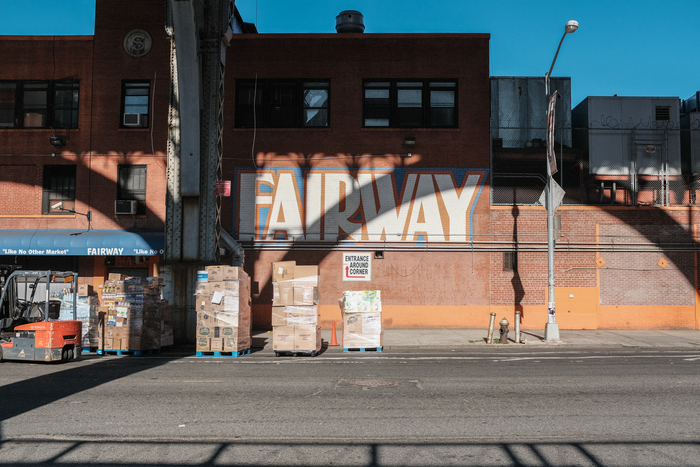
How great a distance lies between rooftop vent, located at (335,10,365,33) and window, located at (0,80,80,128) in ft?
35.6

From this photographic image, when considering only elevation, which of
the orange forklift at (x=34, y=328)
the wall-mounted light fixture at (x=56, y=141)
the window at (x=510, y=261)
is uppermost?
the wall-mounted light fixture at (x=56, y=141)

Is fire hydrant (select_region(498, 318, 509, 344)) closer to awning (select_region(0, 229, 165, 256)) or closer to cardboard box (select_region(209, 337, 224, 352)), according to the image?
cardboard box (select_region(209, 337, 224, 352))

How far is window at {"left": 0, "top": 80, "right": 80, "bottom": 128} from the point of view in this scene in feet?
73.3

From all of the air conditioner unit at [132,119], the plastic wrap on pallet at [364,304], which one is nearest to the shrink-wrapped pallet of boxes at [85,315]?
the plastic wrap on pallet at [364,304]

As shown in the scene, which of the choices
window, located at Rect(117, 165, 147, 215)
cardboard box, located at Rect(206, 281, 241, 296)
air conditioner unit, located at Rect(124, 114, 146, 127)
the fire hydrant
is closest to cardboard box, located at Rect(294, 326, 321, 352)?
cardboard box, located at Rect(206, 281, 241, 296)

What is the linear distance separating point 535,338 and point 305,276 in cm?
849

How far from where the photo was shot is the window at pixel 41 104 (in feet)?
73.3

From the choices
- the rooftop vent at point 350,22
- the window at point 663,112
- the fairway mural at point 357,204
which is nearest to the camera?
the fairway mural at point 357,204

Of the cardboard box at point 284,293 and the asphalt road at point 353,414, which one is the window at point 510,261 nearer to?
the asphalt road at point 353,414

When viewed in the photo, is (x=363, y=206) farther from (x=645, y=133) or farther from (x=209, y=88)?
(x=645, y=133)

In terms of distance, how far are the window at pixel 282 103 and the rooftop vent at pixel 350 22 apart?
3.11 meters

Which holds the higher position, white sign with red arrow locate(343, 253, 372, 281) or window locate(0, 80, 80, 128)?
window locate(0, 80, 80, 128)

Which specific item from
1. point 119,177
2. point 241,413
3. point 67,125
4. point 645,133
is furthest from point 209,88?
point 645,133

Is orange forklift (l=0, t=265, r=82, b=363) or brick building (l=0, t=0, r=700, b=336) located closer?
orange forklift (l=0, t=265, r=82, b=363)
